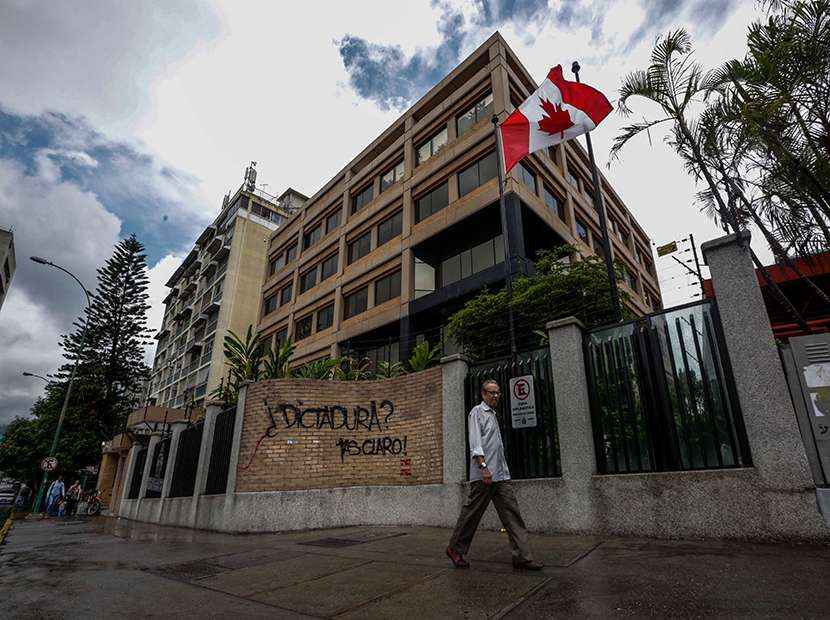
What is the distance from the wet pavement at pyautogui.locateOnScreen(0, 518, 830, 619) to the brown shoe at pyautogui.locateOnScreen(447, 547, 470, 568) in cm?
9

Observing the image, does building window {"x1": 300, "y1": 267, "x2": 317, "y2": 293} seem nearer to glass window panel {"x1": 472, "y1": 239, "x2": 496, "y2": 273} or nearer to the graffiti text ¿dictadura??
glass window panel {"x1": 472, "y1": 239, "x2": 496, "y2": 273}

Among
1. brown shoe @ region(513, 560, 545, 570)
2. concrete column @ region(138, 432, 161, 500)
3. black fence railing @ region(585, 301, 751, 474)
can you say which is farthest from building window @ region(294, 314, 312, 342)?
brown shoe @ region(513, 560, 545, 570)

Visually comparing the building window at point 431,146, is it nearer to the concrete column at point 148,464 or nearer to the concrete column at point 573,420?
the concrete column at point 573,420

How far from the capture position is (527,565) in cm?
383

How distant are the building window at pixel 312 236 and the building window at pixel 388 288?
856cm

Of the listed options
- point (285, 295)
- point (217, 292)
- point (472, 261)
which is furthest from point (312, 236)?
point (217, 292)

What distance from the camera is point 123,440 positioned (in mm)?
27109

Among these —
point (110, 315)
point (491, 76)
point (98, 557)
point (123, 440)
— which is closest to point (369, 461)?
point (98, 557)

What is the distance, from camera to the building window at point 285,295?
31.1 m

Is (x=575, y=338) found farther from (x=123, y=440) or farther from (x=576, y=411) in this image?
(x=123, y=440)

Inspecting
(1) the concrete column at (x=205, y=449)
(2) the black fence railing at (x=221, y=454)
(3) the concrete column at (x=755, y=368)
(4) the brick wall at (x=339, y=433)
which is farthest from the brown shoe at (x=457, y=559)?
(1) the concrete column at (x=205, y=449)

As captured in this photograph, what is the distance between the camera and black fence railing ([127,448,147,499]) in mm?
17962

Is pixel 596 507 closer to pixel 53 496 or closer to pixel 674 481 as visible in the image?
pixel 674 481

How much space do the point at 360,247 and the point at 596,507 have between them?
2153 centimetres
